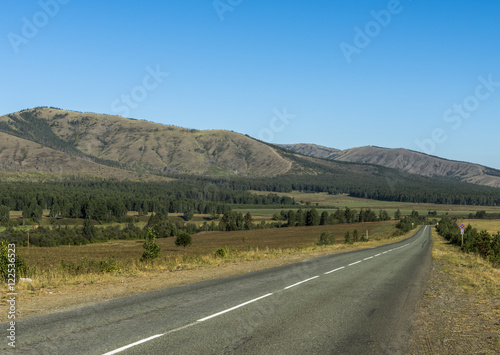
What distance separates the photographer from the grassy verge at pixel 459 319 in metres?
8.96

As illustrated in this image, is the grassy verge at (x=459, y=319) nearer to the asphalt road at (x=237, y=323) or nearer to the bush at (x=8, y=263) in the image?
the asphalt road at (x=237, y=323)

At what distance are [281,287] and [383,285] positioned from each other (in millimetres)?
4667

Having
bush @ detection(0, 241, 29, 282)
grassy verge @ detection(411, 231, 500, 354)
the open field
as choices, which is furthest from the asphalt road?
the open field

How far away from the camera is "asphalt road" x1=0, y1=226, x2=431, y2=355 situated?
8438mm

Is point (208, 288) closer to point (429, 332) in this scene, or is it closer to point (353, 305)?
point (353, 305)

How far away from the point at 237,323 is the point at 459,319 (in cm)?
633

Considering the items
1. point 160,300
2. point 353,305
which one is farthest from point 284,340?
point 160,300

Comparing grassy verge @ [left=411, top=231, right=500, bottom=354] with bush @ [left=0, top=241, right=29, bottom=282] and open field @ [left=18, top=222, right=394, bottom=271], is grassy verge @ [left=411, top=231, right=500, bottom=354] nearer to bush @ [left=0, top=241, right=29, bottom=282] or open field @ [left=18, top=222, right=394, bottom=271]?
open field @ [left=18, top=222, right=394, bottom=271]

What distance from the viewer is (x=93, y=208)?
569ft

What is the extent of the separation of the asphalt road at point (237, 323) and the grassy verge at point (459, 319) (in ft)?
1.49

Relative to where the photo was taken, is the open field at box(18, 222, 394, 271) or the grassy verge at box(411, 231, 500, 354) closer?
the grassy verge at box(411, 231, 500, 354)

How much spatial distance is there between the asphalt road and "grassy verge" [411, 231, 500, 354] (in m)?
0.45

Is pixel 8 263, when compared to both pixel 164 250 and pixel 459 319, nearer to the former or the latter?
pixel 459 319

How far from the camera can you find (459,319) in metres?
11.6
